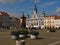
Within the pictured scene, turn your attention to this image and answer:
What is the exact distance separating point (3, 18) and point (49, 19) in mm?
38113

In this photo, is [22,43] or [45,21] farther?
[45,21]

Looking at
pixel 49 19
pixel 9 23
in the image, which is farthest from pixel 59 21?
pixel 9 23

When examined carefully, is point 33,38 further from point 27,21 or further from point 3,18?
point 3,18

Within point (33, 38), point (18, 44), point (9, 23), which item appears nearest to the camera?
point (18, 44)

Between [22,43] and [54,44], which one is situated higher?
[22,43]

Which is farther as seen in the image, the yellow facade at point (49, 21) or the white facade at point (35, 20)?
the yellow facade at point (49, 21)

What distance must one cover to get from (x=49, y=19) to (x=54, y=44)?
138 metres

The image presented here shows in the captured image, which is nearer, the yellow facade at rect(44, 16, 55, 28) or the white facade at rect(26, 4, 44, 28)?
the white facade at rect(26, 4, 44, 28)

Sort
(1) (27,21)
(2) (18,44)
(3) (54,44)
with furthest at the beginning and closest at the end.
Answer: (1) (27,21) < (3) (54,44) < (2) (18,44)

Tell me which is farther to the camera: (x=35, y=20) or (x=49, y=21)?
(x=49, y=21)

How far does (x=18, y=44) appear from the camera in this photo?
931 cm

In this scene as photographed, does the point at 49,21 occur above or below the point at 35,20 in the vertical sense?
below

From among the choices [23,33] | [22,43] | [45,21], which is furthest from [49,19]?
[22,43]

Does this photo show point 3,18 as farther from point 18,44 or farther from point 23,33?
point 18,44
